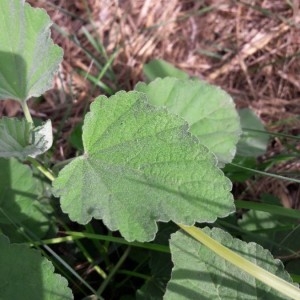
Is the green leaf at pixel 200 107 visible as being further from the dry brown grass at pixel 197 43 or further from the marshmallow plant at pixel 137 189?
the dry brown grass at pixel 197 43

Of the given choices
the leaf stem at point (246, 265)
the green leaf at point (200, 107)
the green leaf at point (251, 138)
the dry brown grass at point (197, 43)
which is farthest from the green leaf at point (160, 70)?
the leaf stem at point (246, 265)

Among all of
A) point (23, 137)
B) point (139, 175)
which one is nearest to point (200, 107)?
point (139, 175)

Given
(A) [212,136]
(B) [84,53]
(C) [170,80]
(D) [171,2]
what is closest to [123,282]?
(A) [212,136]

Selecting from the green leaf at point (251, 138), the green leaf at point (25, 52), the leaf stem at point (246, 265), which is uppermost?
the green leaf at point (25, 52)

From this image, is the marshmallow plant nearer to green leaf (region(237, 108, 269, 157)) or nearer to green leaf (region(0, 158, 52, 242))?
green leaf (region(0, 158, 52, 242))

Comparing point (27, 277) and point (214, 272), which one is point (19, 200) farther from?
point (214, 272)

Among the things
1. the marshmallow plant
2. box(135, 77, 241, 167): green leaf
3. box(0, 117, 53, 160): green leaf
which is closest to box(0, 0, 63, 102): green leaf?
the marshmallow plant

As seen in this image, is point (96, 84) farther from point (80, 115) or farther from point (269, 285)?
point (269, 285)
